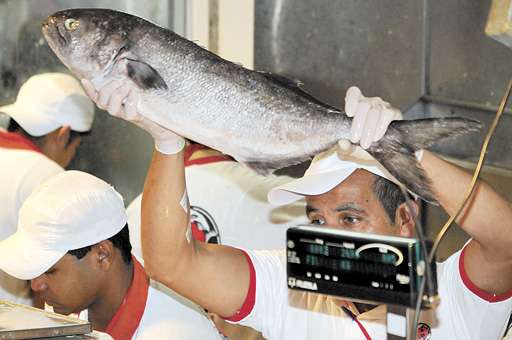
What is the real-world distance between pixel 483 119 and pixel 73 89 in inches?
80.0

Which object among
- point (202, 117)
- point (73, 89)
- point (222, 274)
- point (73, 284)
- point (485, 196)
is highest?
point (202, 117)

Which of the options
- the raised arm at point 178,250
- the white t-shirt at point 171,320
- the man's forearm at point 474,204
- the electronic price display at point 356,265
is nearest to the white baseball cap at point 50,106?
the white t-shirt at point 171,320

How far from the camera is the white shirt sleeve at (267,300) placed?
283cm

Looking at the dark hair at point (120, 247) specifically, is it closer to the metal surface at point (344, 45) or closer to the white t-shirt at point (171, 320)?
the white t-shirt at point (171, 320)

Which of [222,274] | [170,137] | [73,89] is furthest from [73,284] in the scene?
[73,89]

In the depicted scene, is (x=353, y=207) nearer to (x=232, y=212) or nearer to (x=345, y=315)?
(x=345, y=315)

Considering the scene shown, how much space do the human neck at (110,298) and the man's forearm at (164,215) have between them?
26 cm

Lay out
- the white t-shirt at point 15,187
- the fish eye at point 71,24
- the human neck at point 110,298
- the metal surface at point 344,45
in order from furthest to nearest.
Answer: the metal surface at point 344,45
the white t-shirt at point 15,187
the human neck at point 110,298
the fish eye at point 71,24

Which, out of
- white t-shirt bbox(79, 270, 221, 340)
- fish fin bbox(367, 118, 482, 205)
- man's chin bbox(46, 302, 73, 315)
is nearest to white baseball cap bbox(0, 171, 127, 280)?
man's chin bbox(46, 302, 73, 315)

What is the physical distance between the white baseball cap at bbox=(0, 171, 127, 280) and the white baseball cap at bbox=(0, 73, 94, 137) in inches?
64.9

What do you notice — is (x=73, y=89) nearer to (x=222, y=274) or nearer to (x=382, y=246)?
(x=222, y=274)

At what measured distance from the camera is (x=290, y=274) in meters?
2.05

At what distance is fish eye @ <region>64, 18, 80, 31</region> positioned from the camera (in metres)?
2.28

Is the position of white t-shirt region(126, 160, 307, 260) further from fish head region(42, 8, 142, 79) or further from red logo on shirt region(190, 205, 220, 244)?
fish head region(42, 8, 142, 79)
